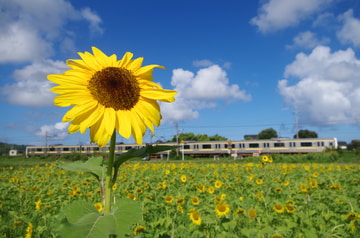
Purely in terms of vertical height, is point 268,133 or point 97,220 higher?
point 268,133

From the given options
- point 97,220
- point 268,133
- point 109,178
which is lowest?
point 97,220

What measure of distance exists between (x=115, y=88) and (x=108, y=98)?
0.05 m

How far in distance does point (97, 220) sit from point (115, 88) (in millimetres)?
492

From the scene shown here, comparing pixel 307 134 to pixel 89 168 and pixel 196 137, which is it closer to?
pixel 196 137

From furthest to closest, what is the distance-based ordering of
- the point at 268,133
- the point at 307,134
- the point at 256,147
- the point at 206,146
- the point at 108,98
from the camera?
the point at 268,133 < the point at 307,134 < the point at 206,146 < the point at 256,147 < the point at 108,98

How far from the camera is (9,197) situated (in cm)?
490

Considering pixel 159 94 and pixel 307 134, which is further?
pixel 307 134

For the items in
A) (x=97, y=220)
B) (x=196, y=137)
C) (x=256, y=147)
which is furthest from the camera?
(x=196, y=137)

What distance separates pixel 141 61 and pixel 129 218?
67cm

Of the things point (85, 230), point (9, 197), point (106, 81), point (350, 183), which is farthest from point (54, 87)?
point (350, 183)

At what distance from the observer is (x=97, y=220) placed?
3.00ft

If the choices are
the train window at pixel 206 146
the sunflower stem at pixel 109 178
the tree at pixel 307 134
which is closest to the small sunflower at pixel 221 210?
the sunflower stem at pixel 109 178

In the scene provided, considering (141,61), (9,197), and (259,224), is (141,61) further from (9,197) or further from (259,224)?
(9,197)

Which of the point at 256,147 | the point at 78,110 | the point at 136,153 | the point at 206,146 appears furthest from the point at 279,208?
the point at 206,146
